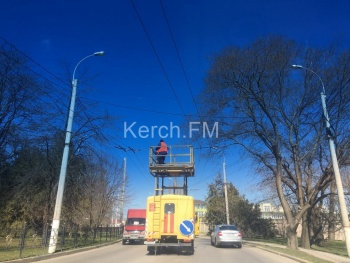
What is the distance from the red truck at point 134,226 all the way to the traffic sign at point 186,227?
11175 millimetres

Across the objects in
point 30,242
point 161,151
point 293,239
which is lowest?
point 30,242

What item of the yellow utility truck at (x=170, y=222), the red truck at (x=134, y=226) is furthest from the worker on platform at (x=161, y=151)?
the red truck at (x=134, y=226)

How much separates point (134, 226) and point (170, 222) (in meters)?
11.3

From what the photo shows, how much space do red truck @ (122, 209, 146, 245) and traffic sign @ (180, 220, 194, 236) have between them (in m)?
11.2

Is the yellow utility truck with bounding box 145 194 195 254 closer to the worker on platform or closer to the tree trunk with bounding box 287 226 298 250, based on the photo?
the worker on platform

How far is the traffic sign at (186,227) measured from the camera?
15.7 meters

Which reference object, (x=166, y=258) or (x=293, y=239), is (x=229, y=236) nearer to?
(x=293, y=239)

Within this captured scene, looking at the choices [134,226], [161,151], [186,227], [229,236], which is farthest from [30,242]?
[229,236]

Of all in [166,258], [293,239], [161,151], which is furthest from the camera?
[293,239]

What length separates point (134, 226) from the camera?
26219 mm

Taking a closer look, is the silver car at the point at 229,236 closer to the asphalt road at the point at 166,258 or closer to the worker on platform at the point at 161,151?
the asphalt road at the point at 166,258

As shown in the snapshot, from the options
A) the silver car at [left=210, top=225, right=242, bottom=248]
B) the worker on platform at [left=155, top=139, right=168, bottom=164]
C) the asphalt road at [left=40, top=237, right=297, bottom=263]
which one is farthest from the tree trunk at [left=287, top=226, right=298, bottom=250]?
the worker on platform at [left=155, top=139, right=168, bottom=164]

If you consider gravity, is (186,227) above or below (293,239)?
above

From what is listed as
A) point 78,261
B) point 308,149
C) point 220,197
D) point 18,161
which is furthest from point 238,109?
point 220,197
